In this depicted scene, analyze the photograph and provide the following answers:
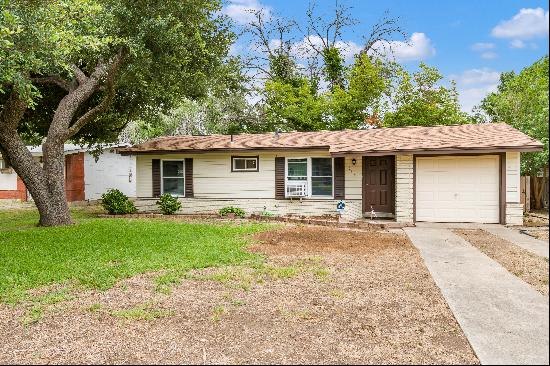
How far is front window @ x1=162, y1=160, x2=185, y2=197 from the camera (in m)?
16.7

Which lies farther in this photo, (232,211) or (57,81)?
(232,211)

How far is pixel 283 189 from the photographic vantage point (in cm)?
1558

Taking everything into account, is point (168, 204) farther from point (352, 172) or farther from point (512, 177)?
point (512, 177)

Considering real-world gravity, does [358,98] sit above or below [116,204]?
above

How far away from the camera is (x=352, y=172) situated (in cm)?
1491

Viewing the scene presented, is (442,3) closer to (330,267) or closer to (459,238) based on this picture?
(330,267)

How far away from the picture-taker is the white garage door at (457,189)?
13117mm

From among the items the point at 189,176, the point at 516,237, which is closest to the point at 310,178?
the point at 189,176

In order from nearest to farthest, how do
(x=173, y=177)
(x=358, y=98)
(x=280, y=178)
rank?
(x=280, y=178)
(x=173, y=177)
(x=358, y=98)

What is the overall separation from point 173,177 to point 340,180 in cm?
644

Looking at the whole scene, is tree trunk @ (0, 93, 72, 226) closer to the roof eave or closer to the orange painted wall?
the roof eave

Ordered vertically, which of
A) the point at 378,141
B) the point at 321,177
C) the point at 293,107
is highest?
the point at 293,107

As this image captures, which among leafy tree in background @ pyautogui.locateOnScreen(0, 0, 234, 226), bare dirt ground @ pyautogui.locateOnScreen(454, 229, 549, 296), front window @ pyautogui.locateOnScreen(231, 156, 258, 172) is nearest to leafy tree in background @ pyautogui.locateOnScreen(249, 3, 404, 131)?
front window @ pyautogui.locateOnScreen(231, 156, 258, 172)

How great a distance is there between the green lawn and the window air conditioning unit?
3121 millimetres
